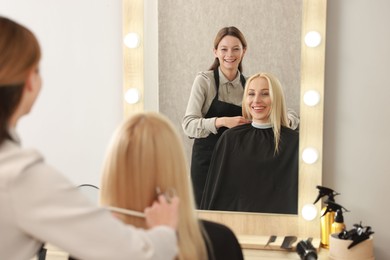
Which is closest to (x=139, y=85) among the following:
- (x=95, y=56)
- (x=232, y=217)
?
(x=95, y=56)

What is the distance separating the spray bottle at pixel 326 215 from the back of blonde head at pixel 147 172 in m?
0.87

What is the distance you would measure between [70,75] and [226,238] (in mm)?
1163

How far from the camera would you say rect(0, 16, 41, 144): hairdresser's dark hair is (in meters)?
1.00

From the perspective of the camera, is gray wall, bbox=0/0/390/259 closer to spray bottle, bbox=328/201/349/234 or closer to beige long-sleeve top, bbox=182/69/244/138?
spray bottle, bbox=328/201/349/234

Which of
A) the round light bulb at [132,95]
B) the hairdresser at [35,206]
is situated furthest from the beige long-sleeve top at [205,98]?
the hairdresser at [35,206]

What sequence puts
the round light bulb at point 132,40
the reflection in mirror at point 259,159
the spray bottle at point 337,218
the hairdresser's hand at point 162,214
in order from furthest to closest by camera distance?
the round light bulb at point 132,40, the reflection in mirror at point 259,159, the spray bottle at point 337,218, the hairdresser's hand at point 162,214

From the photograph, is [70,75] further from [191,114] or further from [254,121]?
[254,121]

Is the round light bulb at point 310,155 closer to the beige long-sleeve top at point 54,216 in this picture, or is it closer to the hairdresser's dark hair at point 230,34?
the hairdresser's dark hair at point 230,34

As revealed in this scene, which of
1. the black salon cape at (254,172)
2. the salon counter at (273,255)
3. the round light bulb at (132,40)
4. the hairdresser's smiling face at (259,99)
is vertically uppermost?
the round light bulb at (132,40)

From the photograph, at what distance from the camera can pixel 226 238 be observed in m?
1.29

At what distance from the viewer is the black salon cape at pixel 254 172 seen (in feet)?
6.57

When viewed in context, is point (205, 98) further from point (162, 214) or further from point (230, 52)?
point (162, 214)

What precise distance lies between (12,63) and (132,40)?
1129 mm

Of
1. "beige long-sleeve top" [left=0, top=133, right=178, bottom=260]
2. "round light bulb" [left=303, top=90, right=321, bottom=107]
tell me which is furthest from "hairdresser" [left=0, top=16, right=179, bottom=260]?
"round light bulb" [left=303, top=90, right=321, bottom=107]
